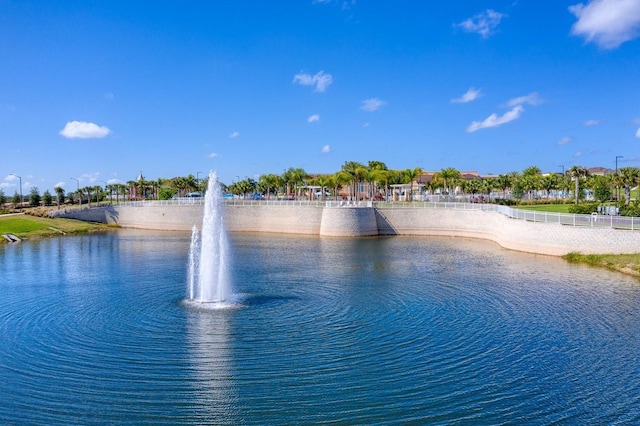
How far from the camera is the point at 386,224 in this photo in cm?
6338

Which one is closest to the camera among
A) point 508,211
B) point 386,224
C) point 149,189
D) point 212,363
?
point 212,363

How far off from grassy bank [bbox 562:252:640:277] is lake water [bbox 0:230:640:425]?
63.3 inches

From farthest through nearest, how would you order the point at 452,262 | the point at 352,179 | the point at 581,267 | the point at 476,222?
the point at 352,179, the point at 476,222, the point at 452,262, the point at 581,267

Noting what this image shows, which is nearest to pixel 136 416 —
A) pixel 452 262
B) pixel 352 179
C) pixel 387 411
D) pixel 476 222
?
pixel 387 411

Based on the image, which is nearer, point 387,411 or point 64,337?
point 387,411

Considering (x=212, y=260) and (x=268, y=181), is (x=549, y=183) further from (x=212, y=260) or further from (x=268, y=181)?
(x=212, y=260)

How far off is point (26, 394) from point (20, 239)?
50.7 metres

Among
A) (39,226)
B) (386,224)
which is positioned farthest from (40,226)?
(386,224)

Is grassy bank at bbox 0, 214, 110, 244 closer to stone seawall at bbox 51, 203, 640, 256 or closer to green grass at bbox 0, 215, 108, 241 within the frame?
green grass at bbox 0, 215, 108, 241

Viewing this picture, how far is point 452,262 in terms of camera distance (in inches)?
1564

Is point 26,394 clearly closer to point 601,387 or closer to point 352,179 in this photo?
point 601,387

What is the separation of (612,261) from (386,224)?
98.9 feet

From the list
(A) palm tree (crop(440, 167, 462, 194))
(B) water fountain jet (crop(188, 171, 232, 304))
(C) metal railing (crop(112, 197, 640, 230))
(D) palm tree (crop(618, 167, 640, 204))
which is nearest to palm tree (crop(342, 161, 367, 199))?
(A) palm tree (crop(440, 167, 462, 194))

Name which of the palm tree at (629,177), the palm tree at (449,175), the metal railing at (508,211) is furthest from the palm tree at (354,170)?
the palm tree at (629,177)
